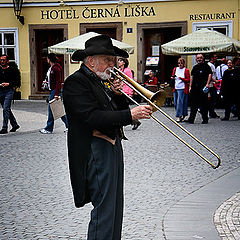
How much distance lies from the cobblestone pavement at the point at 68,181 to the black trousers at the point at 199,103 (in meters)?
1.41

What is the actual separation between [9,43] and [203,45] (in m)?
9.46

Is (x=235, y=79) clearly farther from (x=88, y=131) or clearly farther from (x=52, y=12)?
(x=88, y=131)

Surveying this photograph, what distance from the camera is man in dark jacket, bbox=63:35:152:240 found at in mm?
3943

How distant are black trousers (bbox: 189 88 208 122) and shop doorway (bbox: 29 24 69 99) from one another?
9.54 metres

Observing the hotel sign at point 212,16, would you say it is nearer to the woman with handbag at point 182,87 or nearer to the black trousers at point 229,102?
the black trousers at point 229,102

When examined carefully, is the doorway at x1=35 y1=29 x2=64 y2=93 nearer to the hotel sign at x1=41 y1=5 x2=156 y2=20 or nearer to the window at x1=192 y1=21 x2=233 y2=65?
the hotel sign at x1=41 y1=5 x2=156 y2=20

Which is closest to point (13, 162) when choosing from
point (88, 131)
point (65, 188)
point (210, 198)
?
point (65, 188)

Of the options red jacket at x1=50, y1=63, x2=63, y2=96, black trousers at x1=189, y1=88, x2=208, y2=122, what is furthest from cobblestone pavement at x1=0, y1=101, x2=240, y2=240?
black trousers at x1=189, y1=88, x2=208, y2=122

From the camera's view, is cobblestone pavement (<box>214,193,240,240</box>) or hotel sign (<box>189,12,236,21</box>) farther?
hotel sign (<box>189,12,236,21</box>)

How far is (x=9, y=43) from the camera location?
23.9m

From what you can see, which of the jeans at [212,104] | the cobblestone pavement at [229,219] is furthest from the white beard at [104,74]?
the jeans at [212,104]

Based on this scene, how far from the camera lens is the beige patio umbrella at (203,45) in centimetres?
1781

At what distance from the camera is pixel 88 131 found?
158 inches

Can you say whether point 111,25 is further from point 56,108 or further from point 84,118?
point 84,118
